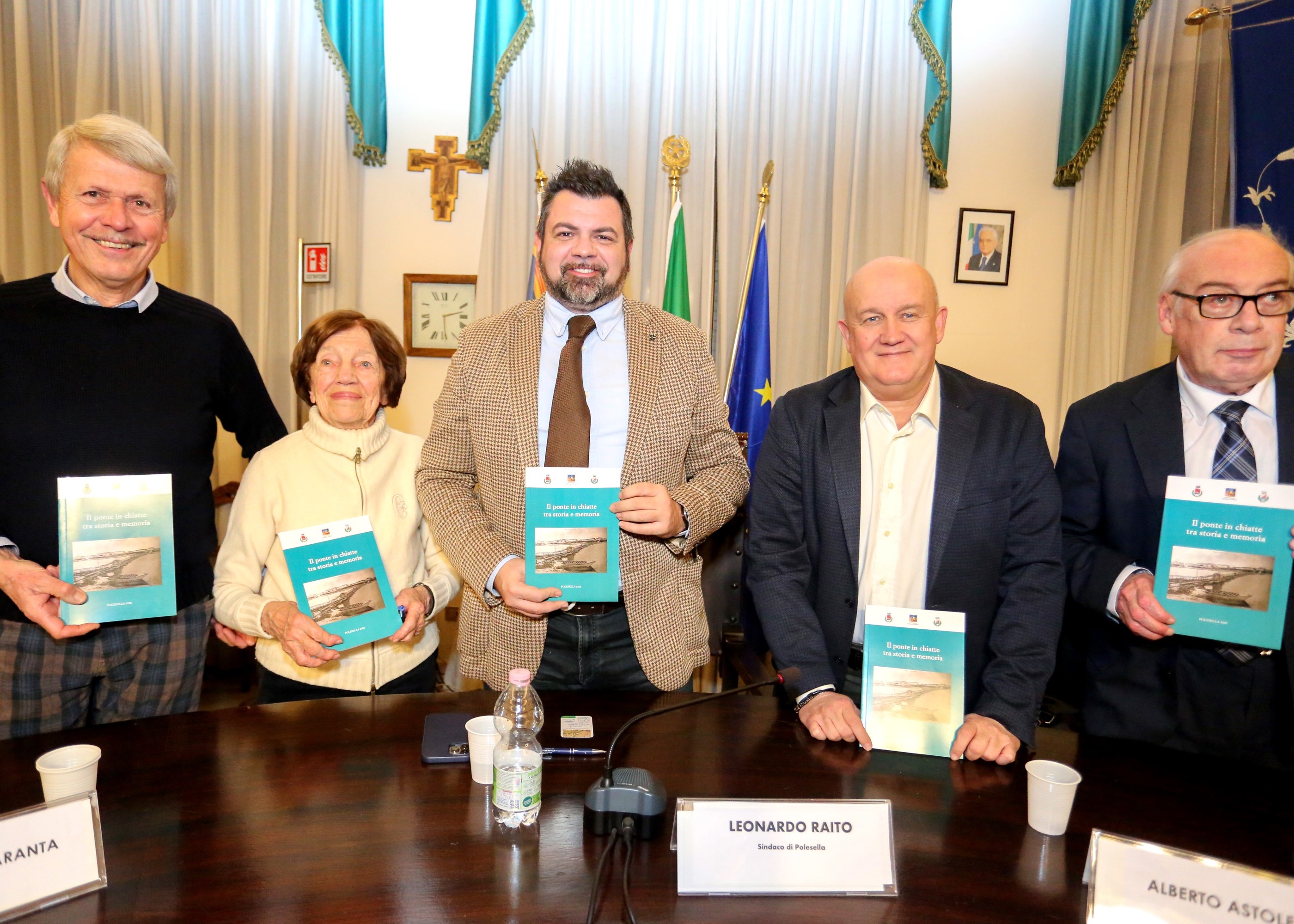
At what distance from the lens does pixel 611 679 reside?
220 cm

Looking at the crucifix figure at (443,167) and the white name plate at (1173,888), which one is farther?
the crucifix figure at (443,167)

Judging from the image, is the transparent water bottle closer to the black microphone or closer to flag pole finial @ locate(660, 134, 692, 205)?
the black microphone

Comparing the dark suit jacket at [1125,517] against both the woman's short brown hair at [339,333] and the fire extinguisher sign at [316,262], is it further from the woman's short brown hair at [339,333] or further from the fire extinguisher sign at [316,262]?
the fire extinguisher sign at [316,262]

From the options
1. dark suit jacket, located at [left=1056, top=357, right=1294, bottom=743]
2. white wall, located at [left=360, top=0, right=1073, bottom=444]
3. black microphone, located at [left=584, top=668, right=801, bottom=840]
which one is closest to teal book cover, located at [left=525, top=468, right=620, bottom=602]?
black microphone, located at [left=584, top=668, right=801, bottom=840]

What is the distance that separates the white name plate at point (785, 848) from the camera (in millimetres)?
1268

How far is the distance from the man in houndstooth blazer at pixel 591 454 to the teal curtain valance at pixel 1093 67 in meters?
3.35

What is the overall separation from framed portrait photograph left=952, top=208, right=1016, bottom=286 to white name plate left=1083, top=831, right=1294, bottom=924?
399 cm

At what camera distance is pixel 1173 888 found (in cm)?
116

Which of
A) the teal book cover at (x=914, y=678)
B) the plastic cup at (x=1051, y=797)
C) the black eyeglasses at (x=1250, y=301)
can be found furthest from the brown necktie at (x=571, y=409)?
the black eyeglasses at (x=1250, y=301)

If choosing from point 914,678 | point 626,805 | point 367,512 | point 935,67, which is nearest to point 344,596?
point 367,512

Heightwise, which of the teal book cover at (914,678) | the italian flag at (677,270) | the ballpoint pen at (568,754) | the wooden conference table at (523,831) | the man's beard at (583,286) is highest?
the italian flag at (677,270)

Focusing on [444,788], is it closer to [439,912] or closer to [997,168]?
[439,912]

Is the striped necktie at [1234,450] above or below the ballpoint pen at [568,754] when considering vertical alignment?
above

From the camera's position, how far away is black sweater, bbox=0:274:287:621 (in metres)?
2.00
